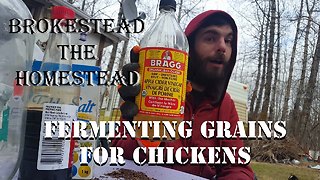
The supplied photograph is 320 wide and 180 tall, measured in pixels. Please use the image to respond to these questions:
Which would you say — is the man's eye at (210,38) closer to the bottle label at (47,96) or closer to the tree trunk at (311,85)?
the bottle label at (47,96)

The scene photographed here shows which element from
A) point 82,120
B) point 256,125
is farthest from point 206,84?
point 82,120

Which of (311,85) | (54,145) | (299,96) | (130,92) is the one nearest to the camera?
(54,145)

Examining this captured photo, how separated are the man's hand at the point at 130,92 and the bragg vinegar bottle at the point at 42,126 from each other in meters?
0.12

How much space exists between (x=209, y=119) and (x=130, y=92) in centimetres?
33

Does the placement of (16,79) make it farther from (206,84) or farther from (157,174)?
(206,84)

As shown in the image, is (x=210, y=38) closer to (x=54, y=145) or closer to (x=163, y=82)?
(x=163, y=82)

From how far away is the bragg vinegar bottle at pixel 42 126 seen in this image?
0.43 meters

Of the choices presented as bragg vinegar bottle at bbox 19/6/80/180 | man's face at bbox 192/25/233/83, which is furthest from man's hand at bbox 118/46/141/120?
man's face at bbox 192/25/233/83

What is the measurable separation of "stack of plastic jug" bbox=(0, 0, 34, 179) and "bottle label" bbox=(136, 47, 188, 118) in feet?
0.57

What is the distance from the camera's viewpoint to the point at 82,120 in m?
0.53

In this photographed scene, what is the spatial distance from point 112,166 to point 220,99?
0.37 meters

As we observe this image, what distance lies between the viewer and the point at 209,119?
0.85 metres

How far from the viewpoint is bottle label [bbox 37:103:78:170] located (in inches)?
16.8

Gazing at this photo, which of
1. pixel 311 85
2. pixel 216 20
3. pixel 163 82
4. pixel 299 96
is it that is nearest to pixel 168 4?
pixel 163 82
